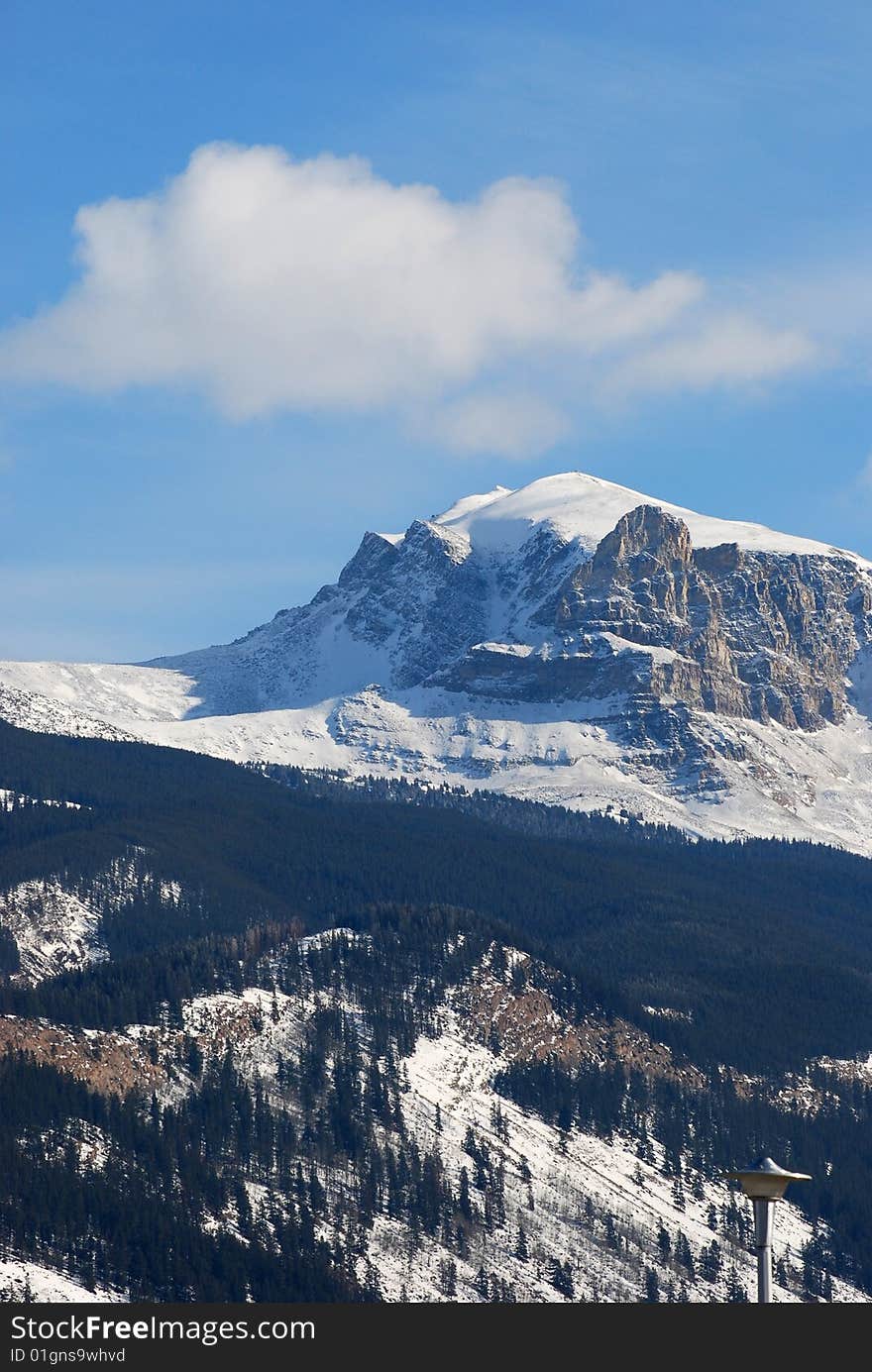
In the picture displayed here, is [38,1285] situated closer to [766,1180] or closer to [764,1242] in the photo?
[764,1242]

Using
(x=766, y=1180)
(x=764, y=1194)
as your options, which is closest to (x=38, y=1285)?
(x=764, y=1194)

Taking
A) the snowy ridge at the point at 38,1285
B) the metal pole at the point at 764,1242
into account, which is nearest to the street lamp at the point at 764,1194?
the metal pole at the point at 764,1242

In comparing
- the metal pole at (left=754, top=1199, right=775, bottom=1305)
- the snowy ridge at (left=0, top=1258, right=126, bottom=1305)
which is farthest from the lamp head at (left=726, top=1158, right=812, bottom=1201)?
the snowy ridge at (left=0, top=1258, right=126, bottom=1305)

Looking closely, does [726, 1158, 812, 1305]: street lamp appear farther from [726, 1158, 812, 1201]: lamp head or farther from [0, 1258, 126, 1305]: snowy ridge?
[0, 1258, 126, 1305]: snowy ridge

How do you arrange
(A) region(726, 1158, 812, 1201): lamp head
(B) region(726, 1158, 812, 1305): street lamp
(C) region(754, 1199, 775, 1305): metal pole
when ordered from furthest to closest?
1. (A) region(726, 1158, 812, 1201): lamp head
2. (B) region(726, 1158, 812, 1305): street lamp
3. (C) region(754, 1199, 775, 1305): metal pole

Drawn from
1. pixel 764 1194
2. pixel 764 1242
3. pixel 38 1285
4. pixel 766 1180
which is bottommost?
pixel 38 1285

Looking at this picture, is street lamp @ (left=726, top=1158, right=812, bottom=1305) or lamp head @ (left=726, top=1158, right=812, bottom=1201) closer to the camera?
street lamp @ (left=726, top=1158, right=812, bottom=1305)

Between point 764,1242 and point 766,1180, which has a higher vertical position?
point 766,1180

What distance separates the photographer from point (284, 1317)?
70250mm

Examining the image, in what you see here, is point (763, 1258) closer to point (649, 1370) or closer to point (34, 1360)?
point (649, 1370)

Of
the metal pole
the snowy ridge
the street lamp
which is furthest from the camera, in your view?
the snowy ridge

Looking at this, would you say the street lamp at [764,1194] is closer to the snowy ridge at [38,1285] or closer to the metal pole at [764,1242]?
the metal pole at [764,1242]

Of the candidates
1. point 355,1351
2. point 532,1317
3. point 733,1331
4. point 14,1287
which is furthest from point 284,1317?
point 14,1287

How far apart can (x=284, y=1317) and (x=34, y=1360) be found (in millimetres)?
7230
